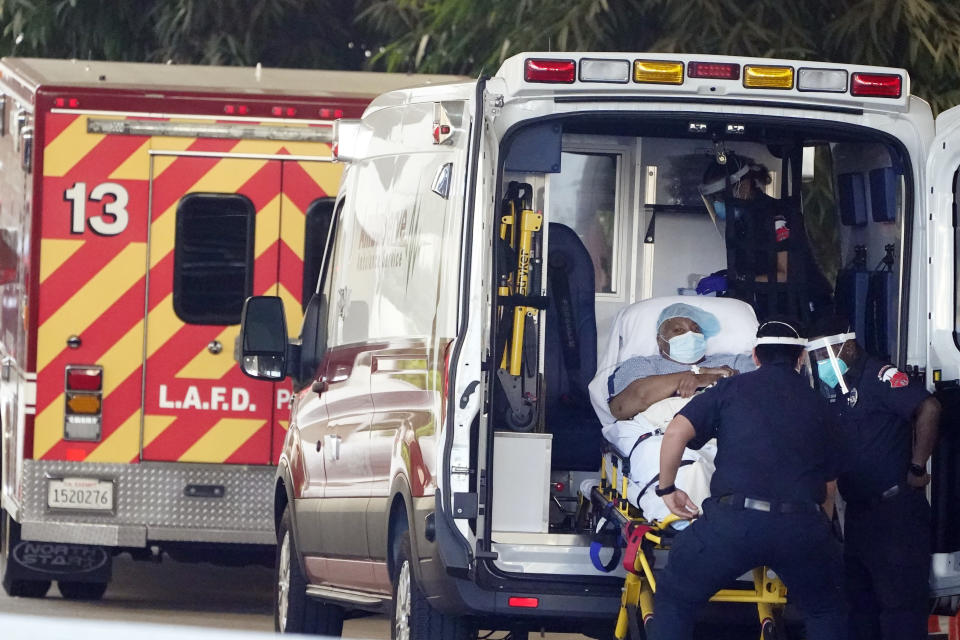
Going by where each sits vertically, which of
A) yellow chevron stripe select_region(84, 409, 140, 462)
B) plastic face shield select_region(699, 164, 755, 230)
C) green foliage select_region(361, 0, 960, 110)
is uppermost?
green foliage select_region(361, 0, 960, 110)

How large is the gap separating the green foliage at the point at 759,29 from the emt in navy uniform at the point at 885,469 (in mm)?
4496

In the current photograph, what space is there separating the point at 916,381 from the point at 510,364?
143 cm

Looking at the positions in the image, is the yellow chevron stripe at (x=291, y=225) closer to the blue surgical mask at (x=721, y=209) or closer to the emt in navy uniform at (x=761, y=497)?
the blue surgical mask at (x=721, y=209)

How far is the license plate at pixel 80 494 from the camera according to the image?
9930 mm

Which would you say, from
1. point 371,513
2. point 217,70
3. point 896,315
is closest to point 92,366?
point 217,70

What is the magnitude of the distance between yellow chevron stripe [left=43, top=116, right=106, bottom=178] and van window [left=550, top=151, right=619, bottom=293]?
2.61m

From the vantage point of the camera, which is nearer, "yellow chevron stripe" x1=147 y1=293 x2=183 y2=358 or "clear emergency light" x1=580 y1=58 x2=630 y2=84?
"clear emergency light" x1=580 y1=58 x2=630 y2=84

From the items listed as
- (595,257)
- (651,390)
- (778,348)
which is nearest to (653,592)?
(778,348)

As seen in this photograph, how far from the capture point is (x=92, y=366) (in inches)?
395

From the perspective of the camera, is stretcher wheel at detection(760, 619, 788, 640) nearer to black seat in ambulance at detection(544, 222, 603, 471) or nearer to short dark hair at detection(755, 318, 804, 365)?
short dark hair at detection(755, 318, 804, 365)

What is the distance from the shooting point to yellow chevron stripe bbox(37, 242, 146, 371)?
1000 cm


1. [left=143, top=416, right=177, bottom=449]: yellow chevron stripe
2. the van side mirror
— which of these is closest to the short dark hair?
the van side mirror

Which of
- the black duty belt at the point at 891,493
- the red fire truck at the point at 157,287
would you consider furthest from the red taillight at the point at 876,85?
the red fire truck at the point at 157,287

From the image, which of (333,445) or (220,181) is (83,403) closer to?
(220,181)
